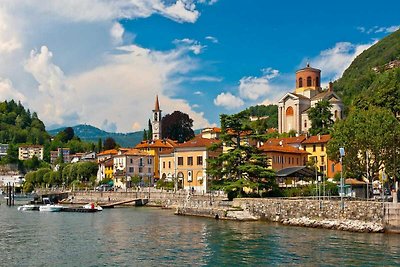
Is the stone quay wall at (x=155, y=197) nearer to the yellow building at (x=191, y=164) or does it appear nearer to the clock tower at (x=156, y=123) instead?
the yellow building at (x=191, y=164)

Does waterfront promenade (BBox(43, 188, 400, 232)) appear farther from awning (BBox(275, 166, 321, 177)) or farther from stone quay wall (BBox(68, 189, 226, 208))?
awning (BBox(275, 166, 321, 177))

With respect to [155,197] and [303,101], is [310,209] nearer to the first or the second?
[155,197]

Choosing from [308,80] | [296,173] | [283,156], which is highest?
[308,80]

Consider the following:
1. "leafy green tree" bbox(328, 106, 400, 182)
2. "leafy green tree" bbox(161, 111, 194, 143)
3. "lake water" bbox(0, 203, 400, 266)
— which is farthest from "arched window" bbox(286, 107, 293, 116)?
"lake water" bbox(0, 203, 400, 266)

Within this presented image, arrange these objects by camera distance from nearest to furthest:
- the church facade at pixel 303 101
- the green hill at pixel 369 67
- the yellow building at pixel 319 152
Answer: the yellow building at pixel 319 152, the church facade at pixel 303 101, the green hill at pixel 369 67

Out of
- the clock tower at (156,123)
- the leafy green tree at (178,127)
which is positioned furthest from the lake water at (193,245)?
the clock tower at (156,123)

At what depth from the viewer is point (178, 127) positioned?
12119 cm

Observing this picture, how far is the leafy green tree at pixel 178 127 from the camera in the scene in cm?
12106

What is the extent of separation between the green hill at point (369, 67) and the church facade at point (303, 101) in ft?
106

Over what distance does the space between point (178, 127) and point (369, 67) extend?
3169 inches

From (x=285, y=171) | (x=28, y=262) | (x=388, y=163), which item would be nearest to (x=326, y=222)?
(x=388, y=163)

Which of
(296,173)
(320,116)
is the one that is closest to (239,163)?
(296,173)

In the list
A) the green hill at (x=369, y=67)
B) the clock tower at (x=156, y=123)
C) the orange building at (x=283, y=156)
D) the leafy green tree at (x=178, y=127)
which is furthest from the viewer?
the green hill at (x=369, y=67)

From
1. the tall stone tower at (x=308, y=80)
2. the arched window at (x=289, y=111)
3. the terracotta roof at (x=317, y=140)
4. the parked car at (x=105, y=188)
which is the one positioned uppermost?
the tall stone tower at (x=308, y=80)
